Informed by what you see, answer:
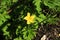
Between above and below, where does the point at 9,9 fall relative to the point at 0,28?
above

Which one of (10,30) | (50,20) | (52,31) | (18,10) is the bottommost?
(52,31)

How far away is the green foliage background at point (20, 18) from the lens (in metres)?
2.18

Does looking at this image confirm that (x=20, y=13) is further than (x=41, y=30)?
No

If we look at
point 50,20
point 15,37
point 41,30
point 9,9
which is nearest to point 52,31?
point 41,30

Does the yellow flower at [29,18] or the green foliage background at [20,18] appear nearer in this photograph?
the green foliage background at [20,18]

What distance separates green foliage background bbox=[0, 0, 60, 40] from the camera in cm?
218

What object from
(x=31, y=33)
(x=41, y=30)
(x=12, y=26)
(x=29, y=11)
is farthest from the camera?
(x=41, y=30)

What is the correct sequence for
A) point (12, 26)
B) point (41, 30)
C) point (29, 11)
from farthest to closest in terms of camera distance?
point (41, 30), point (12, 26), point (29, 11)

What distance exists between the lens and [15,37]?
8.75ft

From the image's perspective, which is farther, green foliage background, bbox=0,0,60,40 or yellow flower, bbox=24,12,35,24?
yellow flower, bbox=24,12,35,24

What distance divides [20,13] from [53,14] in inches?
23.8

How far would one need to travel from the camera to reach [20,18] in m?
2.43

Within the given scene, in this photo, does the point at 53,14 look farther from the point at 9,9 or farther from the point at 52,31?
the point at 9,9

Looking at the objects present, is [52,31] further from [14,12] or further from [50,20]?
[14,12]
